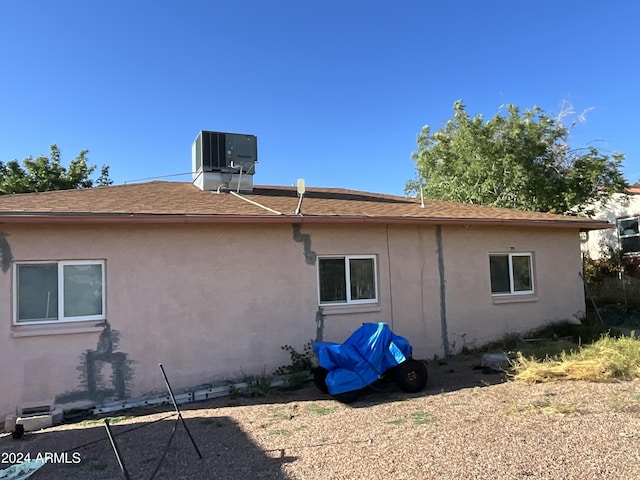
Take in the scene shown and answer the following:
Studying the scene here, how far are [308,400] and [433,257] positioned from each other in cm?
415

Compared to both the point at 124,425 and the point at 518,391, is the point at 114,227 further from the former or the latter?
the point at 518,391

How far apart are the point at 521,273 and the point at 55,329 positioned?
30.4 feet

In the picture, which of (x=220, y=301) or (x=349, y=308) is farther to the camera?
(x=349, y=308)

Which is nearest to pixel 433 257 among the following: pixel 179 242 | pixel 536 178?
pixel 179 242

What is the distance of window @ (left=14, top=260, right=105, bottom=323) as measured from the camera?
7.23 metres

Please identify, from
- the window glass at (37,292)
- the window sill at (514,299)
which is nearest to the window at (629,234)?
the window sill at (514,299)

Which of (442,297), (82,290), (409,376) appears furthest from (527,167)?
(82,290)

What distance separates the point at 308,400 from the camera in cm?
720

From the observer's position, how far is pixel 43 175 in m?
24.6

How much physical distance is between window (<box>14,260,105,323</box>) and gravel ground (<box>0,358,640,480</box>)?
1.67m

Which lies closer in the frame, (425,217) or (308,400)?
(308,400)

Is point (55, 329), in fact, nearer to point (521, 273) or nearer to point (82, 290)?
point (82, 290)

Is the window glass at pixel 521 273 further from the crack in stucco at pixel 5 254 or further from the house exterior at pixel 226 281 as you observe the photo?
the crack in stucco at pixel 5 254

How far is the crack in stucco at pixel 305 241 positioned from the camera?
8.79m
